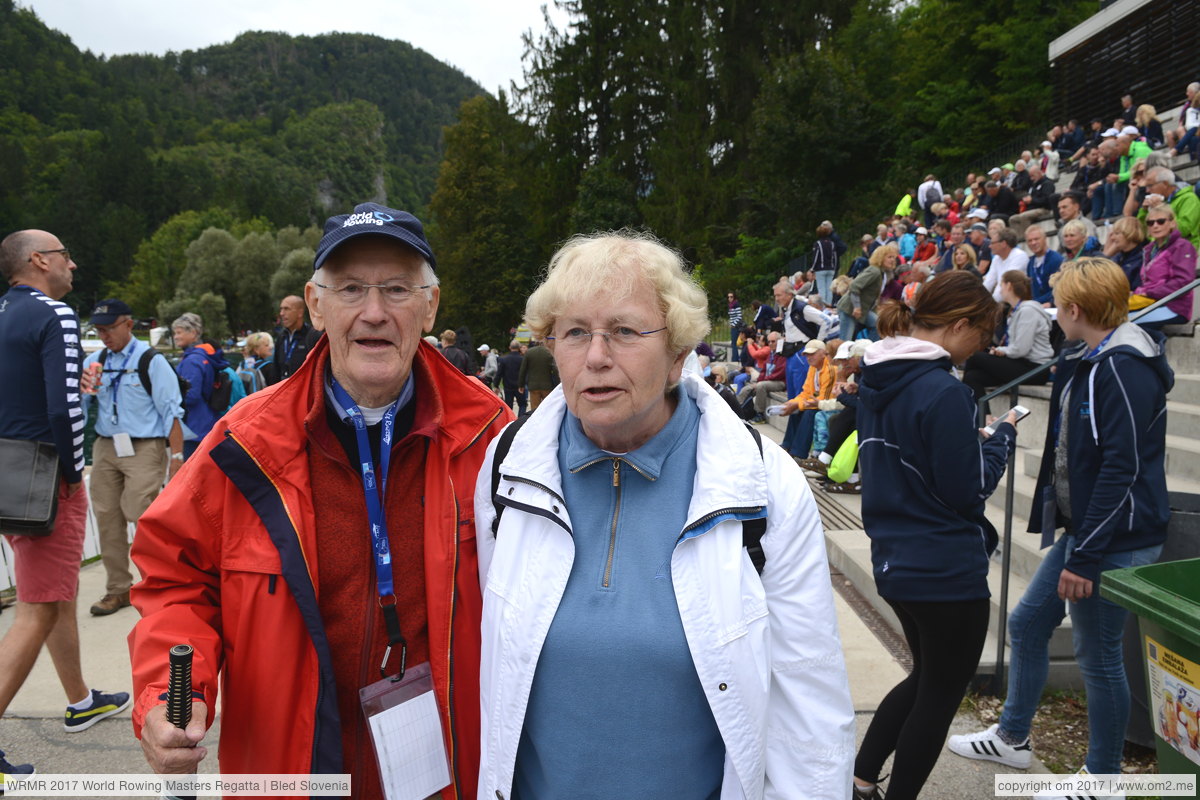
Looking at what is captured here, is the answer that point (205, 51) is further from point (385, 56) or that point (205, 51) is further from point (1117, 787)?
point (1117, 787)

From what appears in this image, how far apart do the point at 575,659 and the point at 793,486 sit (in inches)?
23.8

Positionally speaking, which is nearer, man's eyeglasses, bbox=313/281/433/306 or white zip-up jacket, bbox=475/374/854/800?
white zip-up jacket, bbox=475/374/854/800

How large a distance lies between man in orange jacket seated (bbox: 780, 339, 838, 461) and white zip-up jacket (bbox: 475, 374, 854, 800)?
23.6 ft

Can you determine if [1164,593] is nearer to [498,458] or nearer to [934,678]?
[934,678]

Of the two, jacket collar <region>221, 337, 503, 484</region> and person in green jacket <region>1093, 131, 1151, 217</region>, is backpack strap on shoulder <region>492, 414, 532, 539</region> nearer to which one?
jacket collar <region>221, 337, 503, 484</region>

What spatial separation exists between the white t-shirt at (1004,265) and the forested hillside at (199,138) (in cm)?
6835

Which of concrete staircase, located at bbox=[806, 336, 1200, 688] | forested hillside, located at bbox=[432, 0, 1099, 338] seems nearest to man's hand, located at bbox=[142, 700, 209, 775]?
concrete staircase, located at bbox=[806, 336, 1200, 688]

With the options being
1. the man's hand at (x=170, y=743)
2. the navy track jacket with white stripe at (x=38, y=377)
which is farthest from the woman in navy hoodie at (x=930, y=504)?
the navy track jacket with white stripe at (x=38, y=377)

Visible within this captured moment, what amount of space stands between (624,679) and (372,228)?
1183 millimetres

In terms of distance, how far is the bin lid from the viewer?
1.99 m

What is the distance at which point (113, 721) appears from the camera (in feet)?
12.7

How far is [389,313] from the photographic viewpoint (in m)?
1.91

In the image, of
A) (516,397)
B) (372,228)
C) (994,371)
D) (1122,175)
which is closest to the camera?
(372,228)

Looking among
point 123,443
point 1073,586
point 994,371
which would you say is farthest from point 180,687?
point 994,371
